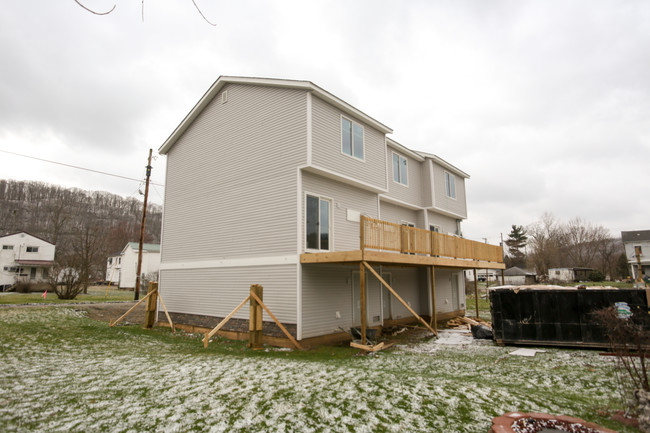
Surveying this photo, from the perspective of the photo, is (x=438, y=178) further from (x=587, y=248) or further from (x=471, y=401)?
(x=587, y=248)

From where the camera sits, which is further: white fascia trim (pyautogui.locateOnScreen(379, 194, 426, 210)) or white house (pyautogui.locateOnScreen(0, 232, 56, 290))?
white house (pyautogui.locateOnScreen(0, 232, 56, 290))

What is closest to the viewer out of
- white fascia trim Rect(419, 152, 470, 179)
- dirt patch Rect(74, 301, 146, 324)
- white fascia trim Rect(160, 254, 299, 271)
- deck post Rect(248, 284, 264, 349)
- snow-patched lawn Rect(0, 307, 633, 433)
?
snow-patched lawn Rect(0, 307, 633, 433)

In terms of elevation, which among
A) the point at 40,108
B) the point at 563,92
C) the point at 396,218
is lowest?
the point at 396,218

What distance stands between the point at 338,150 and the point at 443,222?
31.9ft

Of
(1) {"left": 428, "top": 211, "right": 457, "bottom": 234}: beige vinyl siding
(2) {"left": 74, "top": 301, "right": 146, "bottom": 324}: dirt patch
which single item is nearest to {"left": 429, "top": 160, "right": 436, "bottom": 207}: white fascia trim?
(1) {"left": 428, "top": 211, "right": 457, "bottom": 234}: beige vinyl siding

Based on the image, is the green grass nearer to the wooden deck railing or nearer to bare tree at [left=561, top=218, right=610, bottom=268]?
the wooden deck railing

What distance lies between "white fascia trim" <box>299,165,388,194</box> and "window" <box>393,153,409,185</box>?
2.40m

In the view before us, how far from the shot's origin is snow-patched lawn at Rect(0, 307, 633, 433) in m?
4.22

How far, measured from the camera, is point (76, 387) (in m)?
5.36

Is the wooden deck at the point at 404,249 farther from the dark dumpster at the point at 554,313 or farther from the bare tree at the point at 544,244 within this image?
the bare tree at the point at 544,244

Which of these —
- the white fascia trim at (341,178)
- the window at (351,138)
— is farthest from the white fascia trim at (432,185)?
the window at (351,138)

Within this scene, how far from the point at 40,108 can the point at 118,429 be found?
32.5ft

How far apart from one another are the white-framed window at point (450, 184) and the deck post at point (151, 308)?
1508 centimetres

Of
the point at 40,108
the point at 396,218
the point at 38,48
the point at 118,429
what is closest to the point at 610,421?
the point at 118,429
